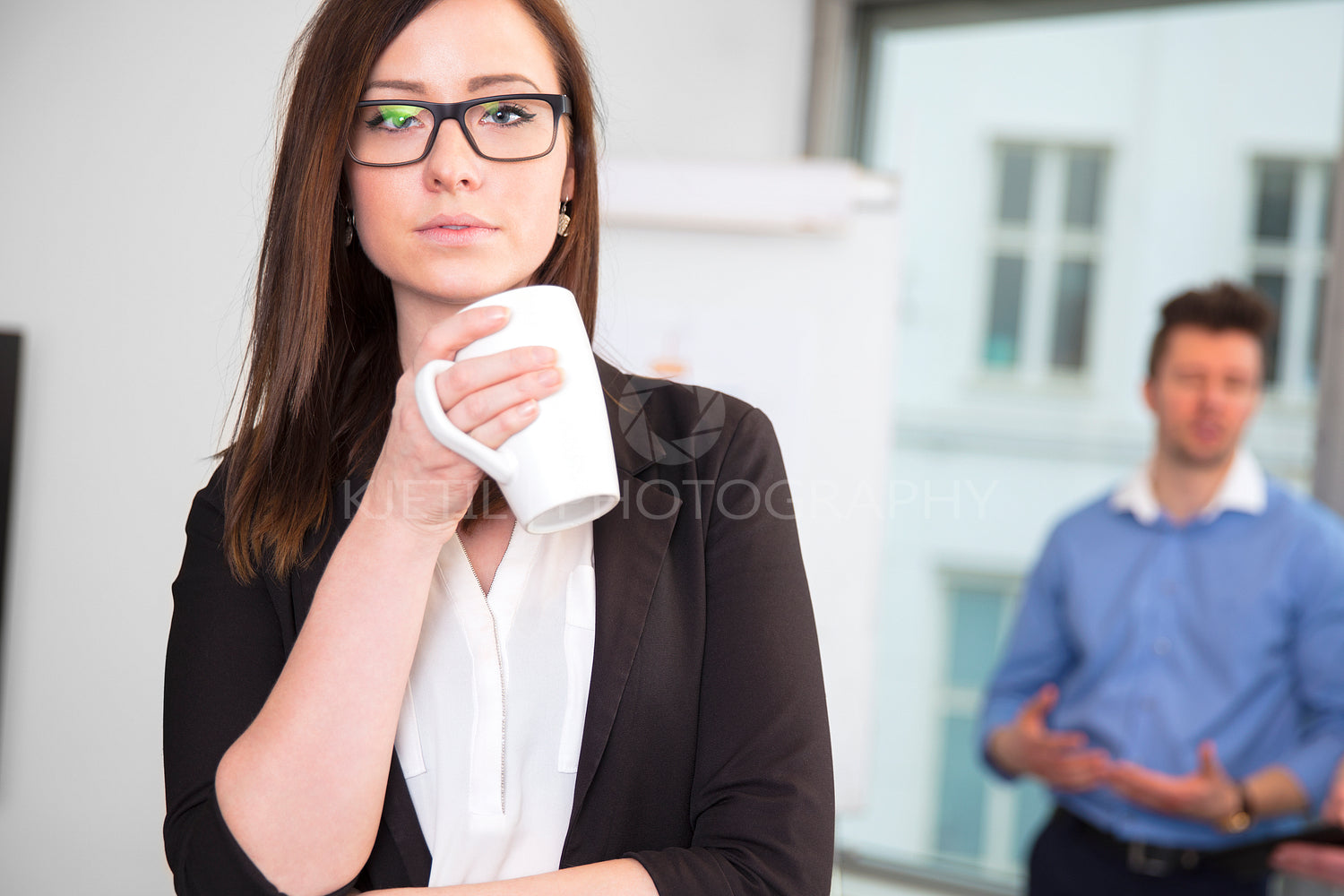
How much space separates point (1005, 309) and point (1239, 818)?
65.5 inches

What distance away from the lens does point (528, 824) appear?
0.83m

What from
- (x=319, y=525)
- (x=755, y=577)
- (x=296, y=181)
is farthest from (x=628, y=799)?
(x=296, y=181)

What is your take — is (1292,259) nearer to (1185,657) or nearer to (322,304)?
(1185,657)

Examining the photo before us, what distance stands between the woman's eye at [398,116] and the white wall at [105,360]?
908 mm

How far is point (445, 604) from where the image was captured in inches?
33.5

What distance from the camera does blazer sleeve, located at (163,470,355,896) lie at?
73cm

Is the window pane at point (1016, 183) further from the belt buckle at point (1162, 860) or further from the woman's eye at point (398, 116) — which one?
the woman's eye at point (398, 116)

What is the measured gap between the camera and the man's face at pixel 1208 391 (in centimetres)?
235

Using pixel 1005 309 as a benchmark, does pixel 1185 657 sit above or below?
below

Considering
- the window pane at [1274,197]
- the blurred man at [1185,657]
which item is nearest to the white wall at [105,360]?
the blurred man at [1185,657]

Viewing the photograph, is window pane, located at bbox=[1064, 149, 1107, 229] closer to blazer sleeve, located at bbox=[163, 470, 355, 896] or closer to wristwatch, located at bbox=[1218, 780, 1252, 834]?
wristwatch, located at bbox=[1218, 780, 1252, 834]

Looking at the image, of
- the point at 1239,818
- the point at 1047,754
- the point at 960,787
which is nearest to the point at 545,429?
the point at 1047,754

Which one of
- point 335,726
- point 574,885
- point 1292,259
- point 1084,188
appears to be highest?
point 1084,188

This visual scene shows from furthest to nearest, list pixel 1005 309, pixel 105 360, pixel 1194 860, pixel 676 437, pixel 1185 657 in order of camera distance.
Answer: pixel 1005 309, pixel 1185 657, pixel 1194 860, pixel 105 360, pixel 676 437
